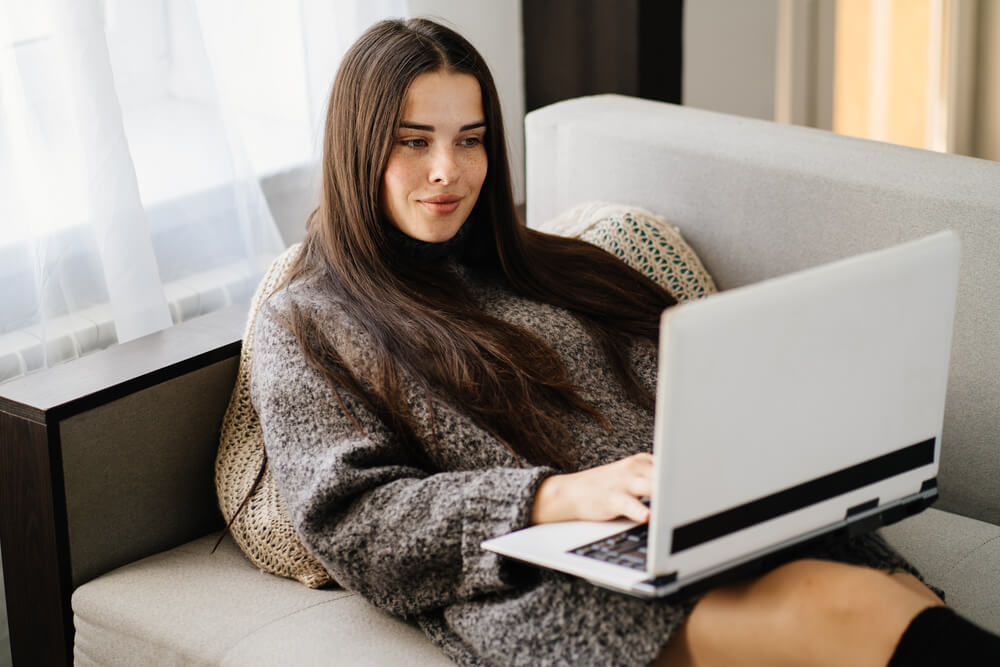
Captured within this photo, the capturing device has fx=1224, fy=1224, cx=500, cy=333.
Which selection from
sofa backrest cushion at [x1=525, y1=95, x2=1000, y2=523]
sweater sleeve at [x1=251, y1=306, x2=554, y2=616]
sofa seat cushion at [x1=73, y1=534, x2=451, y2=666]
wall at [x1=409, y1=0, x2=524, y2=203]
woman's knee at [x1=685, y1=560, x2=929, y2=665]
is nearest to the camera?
woman's knee at [x1=685, y1=560, x2=929, y2=665]

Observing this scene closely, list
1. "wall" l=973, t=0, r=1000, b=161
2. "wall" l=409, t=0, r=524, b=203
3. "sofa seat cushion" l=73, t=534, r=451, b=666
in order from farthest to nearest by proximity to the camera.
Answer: "wall" l=973, t=0, r=1000, b=161 → "wall" l=409, t=0, r=524, b=203 → "sofa seat cushion" l=73, t=534, r=451, b=666

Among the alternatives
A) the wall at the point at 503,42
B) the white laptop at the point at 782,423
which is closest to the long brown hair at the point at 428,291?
the white laptop at the point at 782,423

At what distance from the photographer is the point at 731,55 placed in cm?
311

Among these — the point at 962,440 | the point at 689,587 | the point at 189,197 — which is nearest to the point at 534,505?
the point at 689,587

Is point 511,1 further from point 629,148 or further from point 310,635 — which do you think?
point 310,635

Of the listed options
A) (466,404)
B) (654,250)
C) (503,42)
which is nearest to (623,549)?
(466,404)

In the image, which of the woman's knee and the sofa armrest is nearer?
the woman's knee

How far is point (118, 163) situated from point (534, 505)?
94 centimetres

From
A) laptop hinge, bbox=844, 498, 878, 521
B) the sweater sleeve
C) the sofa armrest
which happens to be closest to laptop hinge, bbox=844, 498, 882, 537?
laptop hinge, bbox=844, 498, 878, 521

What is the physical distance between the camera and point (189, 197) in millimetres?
2023

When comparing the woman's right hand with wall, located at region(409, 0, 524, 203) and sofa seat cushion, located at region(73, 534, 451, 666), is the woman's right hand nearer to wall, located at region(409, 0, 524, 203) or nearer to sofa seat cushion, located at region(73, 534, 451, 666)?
sofa seat cushion, located at region(73, 534, 451, 666)

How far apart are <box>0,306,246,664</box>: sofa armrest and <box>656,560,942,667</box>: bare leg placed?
72 centimetres

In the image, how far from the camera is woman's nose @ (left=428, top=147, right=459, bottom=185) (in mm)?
1458

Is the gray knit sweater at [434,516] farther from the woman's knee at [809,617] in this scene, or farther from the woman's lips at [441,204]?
the woman's lips at [441,204]
